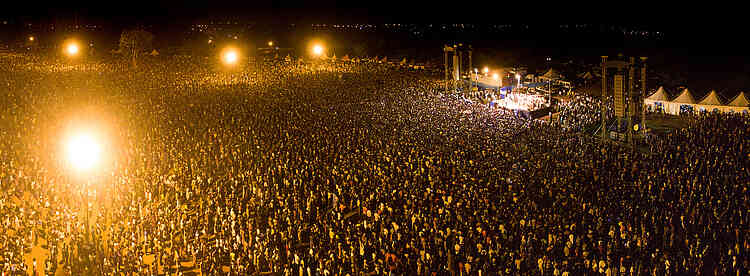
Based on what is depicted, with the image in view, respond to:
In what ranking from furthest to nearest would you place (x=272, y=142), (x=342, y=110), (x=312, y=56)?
(x=312, y=56) → (x=342, y=110) → (x=272, y=142)

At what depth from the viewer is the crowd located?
10.4 metres

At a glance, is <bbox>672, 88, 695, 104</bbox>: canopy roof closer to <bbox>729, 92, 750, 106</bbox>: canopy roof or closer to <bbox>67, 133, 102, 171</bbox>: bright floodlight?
<bbox>729, 92, 750, 106</bbox>: canopy roof

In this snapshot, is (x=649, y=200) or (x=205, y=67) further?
(x=205, y=67)

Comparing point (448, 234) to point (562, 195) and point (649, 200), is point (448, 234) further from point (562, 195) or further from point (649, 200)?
point (649, 200)

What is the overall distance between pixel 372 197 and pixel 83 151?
1005 cm

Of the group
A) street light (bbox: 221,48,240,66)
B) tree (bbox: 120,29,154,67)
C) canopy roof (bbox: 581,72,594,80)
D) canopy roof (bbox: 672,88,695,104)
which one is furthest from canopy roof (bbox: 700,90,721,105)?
tree (bbox: 120,29,154,67)

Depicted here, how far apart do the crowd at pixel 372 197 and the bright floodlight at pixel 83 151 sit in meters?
0.46

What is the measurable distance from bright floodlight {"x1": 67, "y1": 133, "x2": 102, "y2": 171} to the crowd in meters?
0.46

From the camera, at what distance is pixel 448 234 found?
35.3ft

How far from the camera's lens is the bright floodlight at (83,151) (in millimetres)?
16550

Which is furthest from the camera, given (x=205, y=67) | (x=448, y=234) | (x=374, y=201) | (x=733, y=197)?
(x=205, y=67)

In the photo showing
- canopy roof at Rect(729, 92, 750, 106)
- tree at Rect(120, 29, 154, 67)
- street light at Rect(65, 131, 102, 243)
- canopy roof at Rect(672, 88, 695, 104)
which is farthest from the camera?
tree at Rect(120, 29, 154, 67)

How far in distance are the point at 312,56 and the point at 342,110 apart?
25.0 meters

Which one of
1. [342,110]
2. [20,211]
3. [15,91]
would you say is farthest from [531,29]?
[20,211]
